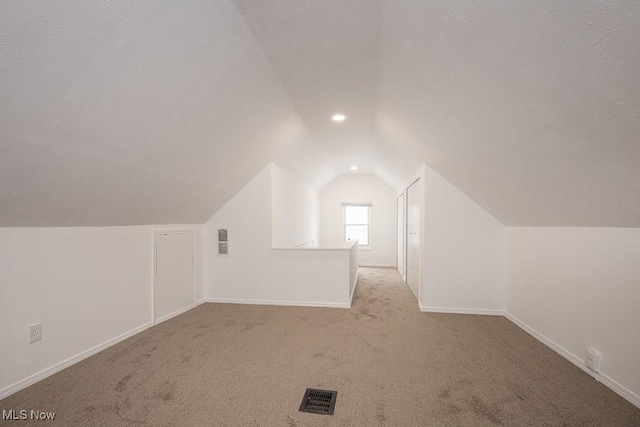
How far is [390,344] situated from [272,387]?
1.29m

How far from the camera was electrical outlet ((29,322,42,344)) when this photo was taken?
2.20 m

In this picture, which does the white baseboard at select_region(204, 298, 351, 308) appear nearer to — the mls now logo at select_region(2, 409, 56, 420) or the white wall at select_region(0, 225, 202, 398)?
the white wall at select_region(0, 225, 202, 398)

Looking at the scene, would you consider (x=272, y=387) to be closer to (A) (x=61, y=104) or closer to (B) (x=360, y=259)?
(A) (x=61, y=104)

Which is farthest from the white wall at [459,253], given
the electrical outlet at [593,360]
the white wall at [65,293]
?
the white wall at [65,293]

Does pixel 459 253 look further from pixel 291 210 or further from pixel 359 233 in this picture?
pixel 359 233

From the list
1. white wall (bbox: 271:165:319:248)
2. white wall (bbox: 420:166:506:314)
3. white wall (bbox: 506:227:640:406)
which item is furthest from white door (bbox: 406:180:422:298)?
white wall (bbox: 271:165:319:248)

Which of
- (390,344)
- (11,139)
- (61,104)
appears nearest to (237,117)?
(61,104)

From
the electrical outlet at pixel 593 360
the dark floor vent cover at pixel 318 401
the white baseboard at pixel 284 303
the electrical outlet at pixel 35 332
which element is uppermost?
the electrical outlet at pixel 35 332

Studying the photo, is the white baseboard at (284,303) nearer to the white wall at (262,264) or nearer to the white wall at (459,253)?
the white wall at (262,264)

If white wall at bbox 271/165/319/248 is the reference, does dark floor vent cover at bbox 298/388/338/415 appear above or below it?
below

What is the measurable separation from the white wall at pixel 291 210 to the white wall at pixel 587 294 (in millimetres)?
3262

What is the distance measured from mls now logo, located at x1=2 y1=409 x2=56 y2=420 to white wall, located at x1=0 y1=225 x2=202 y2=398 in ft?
0.94

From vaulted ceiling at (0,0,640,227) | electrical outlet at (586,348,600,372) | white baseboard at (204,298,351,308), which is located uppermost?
vaulted ceiling at (0,0,640,227)

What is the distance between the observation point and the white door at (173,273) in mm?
3502
